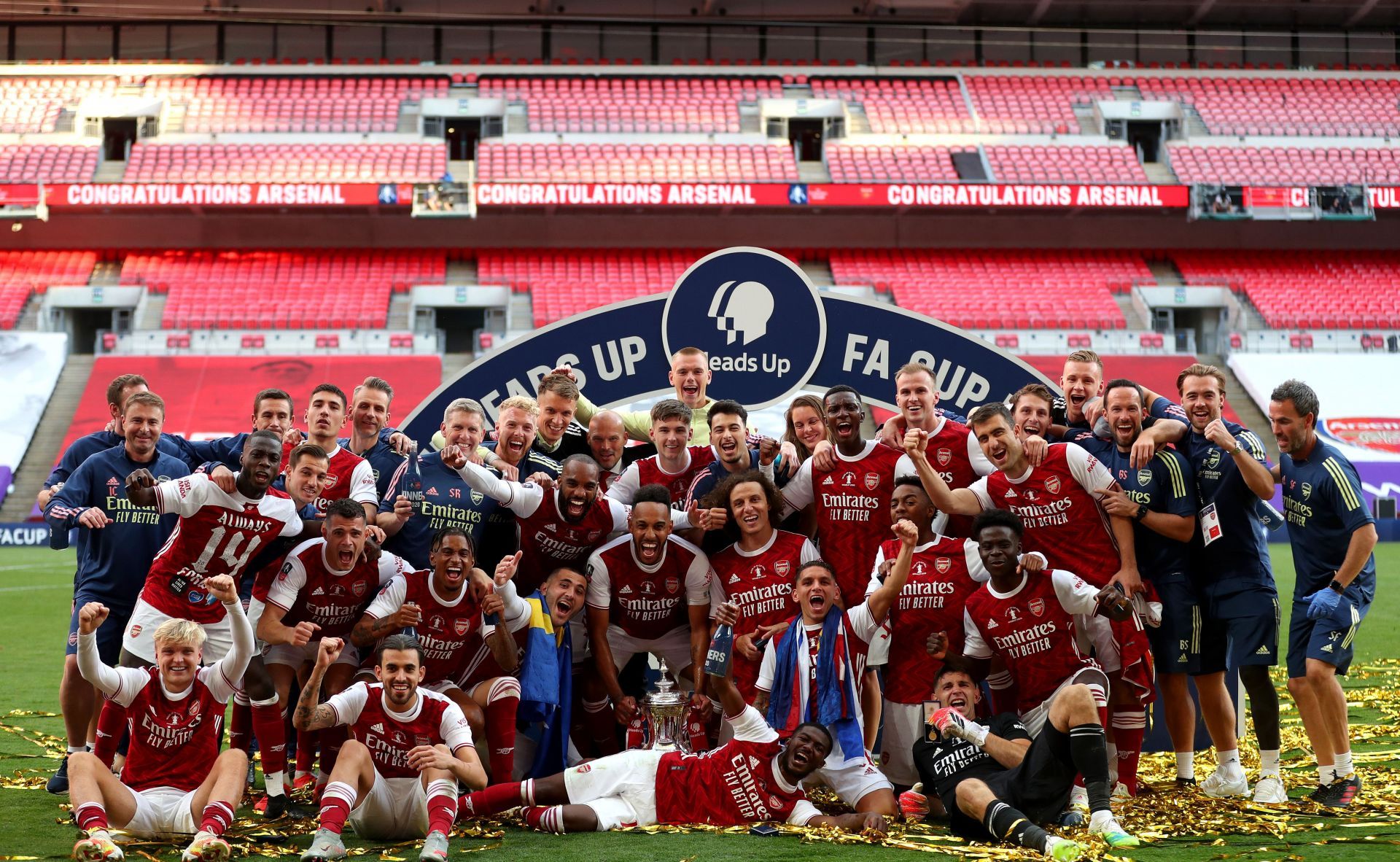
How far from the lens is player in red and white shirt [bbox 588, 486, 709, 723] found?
6977mm

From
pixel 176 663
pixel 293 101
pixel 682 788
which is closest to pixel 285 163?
pixel 293 101

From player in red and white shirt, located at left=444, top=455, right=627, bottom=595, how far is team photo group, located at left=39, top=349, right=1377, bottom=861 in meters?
0.02

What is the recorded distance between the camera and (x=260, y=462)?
6457mm

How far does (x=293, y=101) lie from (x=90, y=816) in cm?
3036

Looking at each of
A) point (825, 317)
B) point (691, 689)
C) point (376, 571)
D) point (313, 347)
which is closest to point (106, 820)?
point (376, 571)

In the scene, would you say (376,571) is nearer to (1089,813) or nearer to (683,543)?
(683,543)

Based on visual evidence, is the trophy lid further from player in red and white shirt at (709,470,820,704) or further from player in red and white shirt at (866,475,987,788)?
player in red and white shirt at (866,475,987,788)

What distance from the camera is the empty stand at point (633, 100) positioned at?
32.8 metres

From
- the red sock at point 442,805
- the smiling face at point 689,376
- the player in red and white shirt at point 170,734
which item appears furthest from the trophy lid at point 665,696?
the player in red and white shirt at point 170,734

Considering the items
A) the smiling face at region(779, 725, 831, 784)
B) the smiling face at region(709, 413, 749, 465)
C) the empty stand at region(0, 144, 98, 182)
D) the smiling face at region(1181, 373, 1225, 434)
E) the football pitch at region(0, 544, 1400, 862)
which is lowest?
the football pitch at region(0, 544, 1400, 862)

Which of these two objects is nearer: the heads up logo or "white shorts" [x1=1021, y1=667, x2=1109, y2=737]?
"white shorts" [x1=1021, y1=667, x2=1109, y2=737]

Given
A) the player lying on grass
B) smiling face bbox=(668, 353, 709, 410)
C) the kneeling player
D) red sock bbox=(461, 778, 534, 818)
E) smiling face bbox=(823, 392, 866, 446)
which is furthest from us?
smiling face bbox=(668, 353, 709, 410)

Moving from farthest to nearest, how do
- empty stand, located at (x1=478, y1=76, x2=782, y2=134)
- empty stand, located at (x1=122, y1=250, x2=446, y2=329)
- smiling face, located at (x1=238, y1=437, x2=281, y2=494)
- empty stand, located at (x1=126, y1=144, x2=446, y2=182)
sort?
1. empty stand, located at (x1=478, y1=76, x2=782, y2=134)
2. empty stand, located at (x1=126, y1=144, x2=446, y2=182)
3. empty stand, located at (x1=122, y1=250, x2=446, y2=329)
4. smiling face, located at (x1=238, y1=437, x2=281, y2=494)

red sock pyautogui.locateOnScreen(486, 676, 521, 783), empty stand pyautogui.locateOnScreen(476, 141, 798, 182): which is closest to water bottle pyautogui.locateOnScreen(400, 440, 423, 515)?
red sock pyautogui.locateOnScreen(486, 676, 521, 783)
